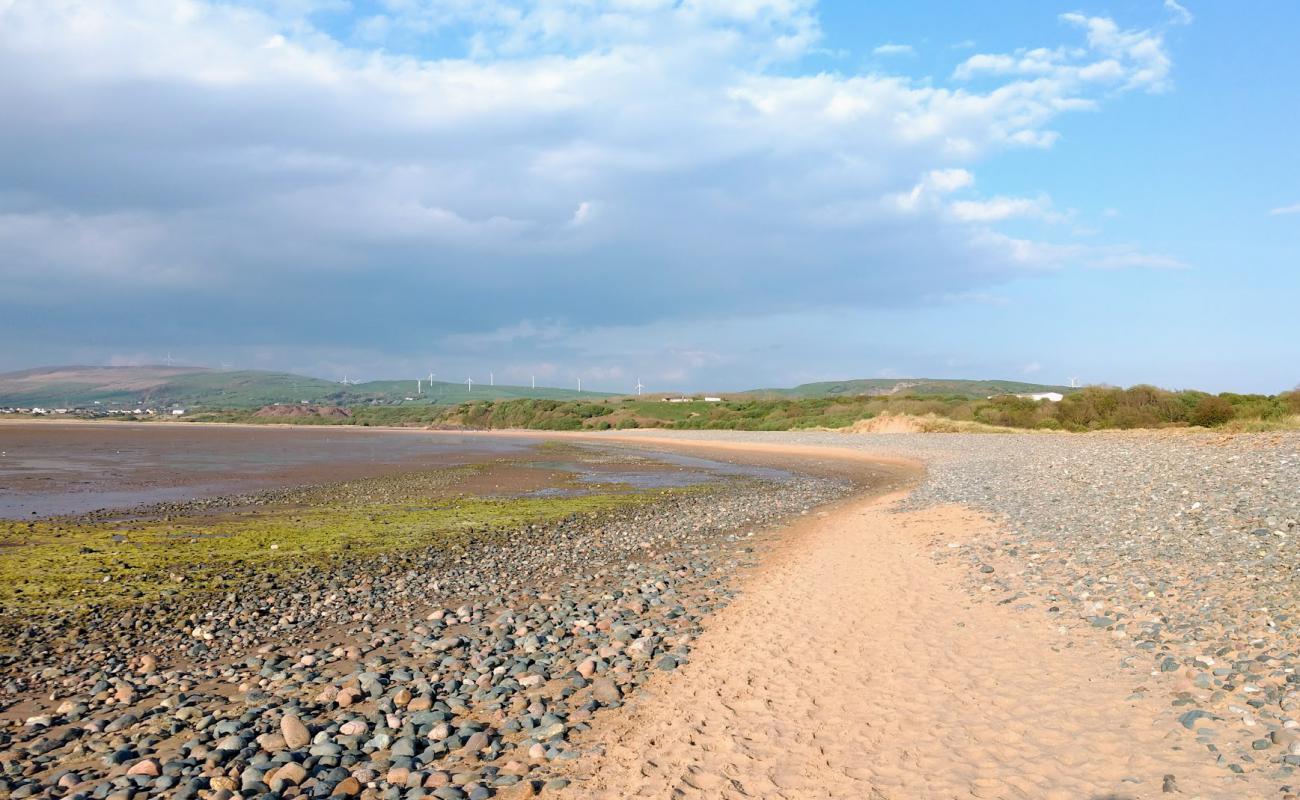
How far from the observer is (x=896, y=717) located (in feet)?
19.1

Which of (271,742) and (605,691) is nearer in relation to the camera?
(271,742)

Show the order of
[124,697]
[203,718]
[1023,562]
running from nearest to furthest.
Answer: [203,718] < [124,697] < [1023,562]

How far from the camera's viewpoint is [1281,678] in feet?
18.5

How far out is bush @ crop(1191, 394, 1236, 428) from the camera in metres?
43.9

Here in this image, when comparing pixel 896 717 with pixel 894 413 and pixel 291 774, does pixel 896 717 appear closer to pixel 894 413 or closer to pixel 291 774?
pixel 291 774

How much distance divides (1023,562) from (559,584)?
22.1ft

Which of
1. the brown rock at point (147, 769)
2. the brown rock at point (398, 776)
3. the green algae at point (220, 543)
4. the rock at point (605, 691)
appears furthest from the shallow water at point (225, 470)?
the brown rock at point (398, 776)

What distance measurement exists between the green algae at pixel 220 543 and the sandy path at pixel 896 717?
7901 millimetres

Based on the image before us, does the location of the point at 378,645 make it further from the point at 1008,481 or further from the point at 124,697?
the point at 1008,481

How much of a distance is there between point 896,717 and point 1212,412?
164 ft

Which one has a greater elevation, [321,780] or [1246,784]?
[1246,784]

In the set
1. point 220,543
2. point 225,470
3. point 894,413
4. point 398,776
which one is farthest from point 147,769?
point 894,413

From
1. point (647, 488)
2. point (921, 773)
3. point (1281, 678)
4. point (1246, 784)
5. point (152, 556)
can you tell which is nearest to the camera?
point (1246, 784)

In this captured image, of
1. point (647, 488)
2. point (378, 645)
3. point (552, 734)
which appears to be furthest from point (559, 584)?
point (647, 488)
